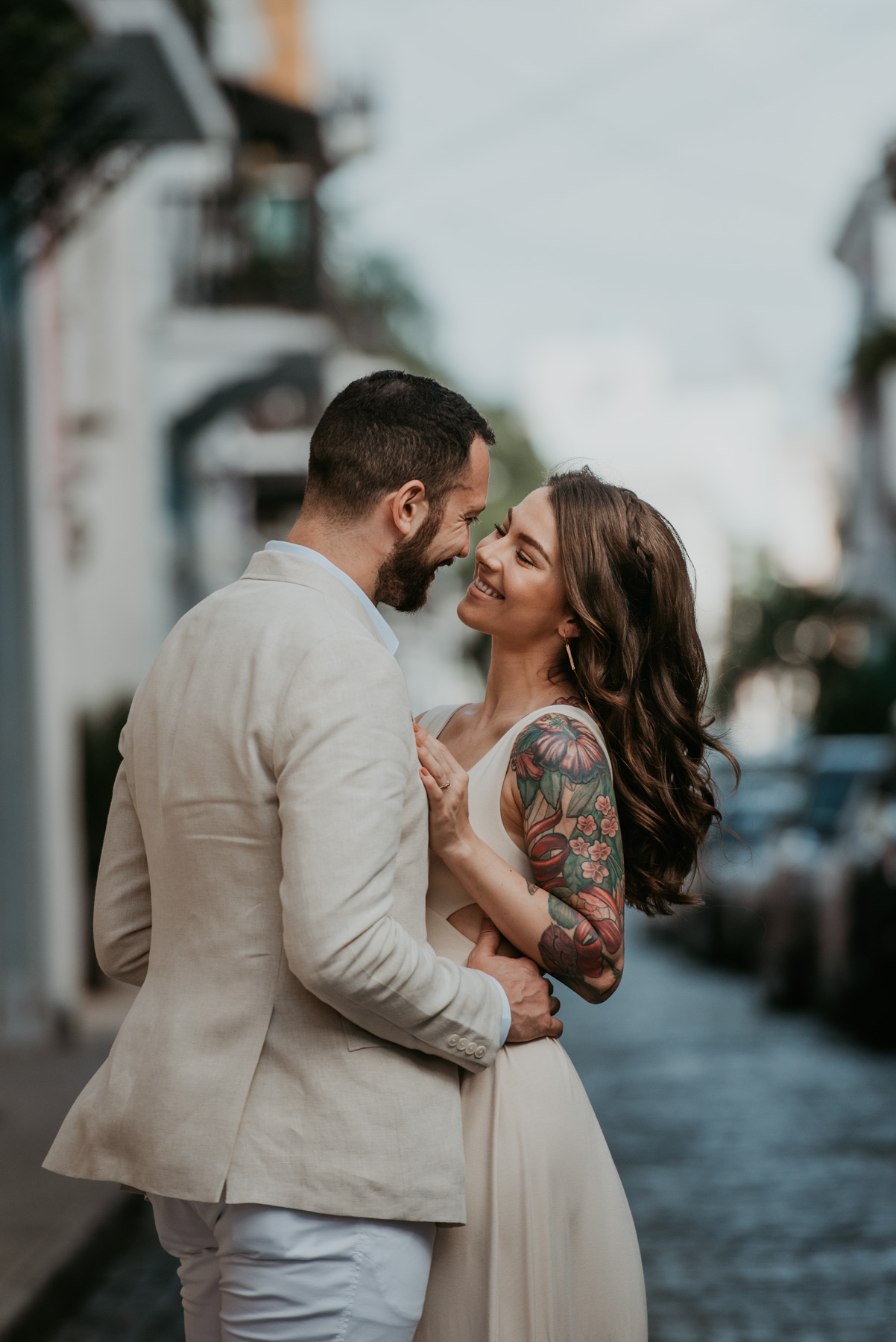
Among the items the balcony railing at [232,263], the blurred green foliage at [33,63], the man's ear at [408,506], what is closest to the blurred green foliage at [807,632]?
the balcony railing at [232,263]

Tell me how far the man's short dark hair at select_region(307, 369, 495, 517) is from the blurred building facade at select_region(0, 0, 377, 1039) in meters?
5.99

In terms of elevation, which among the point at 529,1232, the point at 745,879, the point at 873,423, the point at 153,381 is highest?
the point at 153,381

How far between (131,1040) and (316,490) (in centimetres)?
87

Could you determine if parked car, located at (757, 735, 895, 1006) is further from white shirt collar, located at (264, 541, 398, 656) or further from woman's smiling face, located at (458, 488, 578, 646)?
white shirt collar, located at (264, 541, 398, 656)

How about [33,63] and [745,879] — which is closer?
[33,63]

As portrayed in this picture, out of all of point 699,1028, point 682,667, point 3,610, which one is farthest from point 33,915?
point 682,667

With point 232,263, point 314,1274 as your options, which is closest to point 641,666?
point 314,1274

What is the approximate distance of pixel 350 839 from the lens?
212 centimetres

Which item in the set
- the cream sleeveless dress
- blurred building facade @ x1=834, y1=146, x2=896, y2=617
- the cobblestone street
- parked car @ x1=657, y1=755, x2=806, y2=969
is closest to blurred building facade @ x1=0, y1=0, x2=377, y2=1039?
the cobblestone street

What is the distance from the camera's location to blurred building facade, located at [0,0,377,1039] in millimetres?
9922

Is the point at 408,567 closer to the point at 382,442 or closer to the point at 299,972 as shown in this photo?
the point at 382,442

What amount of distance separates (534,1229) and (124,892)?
827mm

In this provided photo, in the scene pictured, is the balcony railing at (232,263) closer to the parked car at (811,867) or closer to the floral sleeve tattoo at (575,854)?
the parked car at (811,867)

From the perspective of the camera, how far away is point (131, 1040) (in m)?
2.35
